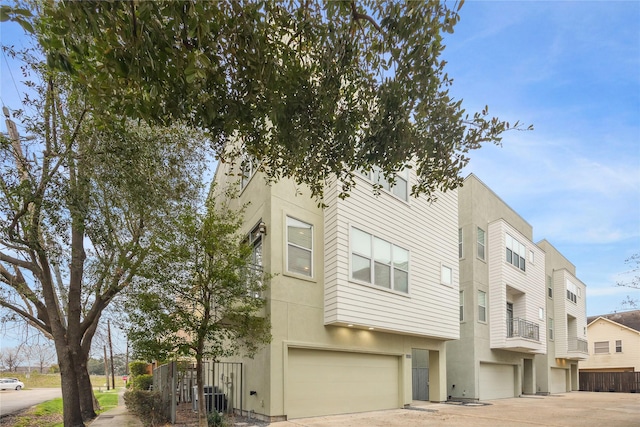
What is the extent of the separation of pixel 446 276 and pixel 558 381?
64.1 feet

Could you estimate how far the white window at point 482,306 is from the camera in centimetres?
2075

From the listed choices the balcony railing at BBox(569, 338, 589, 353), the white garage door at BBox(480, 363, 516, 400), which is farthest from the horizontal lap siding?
the balcony railing at BBox(569, 338, 589, 353)

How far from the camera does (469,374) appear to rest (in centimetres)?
1927

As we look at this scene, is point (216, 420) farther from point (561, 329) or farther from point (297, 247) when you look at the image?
point (561, 329)

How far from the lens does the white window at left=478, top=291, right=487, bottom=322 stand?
68.1ft

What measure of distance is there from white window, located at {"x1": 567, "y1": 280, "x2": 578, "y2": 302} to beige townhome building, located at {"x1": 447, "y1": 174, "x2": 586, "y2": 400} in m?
7.93

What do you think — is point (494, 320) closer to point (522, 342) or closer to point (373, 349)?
point (522, 342)

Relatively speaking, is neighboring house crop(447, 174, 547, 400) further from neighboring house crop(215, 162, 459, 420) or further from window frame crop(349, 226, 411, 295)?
window frame crop(349, 226, 411, 295)

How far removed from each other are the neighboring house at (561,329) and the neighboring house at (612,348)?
20.6 ft

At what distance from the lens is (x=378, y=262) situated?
13570 mm

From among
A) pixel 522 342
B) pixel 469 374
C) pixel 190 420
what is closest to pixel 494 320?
pixel 522 342

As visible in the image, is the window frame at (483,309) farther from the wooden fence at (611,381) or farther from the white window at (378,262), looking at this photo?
the wooden fence at (611,381)

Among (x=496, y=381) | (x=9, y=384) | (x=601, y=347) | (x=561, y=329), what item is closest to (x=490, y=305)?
(x=496, y=381)

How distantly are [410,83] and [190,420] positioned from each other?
9450mm
